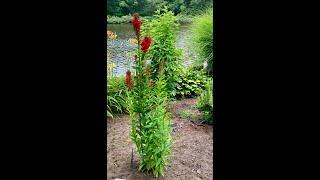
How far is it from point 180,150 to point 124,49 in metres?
4.64

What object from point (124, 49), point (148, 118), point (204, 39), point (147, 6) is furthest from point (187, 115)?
point (147, 6)

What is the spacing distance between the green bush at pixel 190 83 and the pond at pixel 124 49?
459 mm

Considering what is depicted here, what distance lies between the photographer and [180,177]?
362cm

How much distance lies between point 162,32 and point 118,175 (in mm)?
2413

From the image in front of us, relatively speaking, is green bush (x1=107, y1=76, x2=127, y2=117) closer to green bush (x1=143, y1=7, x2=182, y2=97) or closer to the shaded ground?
the shaded ground

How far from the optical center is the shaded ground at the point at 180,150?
12.0 ft

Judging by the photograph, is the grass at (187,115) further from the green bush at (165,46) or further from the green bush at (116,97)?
Answer: the green bush at (116,97)

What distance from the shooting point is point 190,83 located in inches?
262

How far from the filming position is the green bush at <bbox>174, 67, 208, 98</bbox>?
257 inches

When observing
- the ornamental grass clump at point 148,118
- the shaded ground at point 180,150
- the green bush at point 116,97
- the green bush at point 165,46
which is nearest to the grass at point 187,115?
the shaded ground at point 180,150
